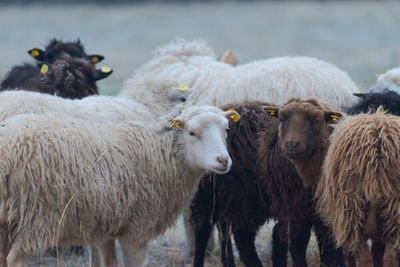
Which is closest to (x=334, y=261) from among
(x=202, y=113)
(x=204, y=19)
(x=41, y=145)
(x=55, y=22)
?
(x=202, y=113)

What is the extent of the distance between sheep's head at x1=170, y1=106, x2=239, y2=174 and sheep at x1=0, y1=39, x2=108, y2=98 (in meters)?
2.03

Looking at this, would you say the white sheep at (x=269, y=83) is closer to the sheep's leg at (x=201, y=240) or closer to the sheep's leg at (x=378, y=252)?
the sheep's leg at (x=201, y=240)

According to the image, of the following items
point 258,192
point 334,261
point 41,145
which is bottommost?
point 334,261

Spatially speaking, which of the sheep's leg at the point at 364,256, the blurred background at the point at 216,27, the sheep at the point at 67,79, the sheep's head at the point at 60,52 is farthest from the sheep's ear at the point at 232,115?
the blurred background at the point at 216,27

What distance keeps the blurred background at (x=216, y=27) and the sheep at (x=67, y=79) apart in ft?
41.4

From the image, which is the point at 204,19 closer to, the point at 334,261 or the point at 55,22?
the point at 55,22

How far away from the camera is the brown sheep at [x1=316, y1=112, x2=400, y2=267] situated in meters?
4.20

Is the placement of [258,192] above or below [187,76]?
below

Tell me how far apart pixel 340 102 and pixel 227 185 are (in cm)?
164

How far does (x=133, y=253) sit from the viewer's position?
4.91 metres

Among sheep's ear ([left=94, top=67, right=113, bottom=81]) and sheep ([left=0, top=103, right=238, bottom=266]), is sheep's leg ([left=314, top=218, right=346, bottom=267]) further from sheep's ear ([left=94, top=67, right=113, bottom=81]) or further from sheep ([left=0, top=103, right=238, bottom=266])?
sheep's ear ([left=94, top=67, right=113, bottom=81])

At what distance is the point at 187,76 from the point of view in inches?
301

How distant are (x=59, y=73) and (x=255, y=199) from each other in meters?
2.42

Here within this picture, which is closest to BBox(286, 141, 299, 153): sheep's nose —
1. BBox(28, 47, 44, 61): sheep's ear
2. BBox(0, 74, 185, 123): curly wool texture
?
BBox(0, 74, 185, 123): curly wool texture
